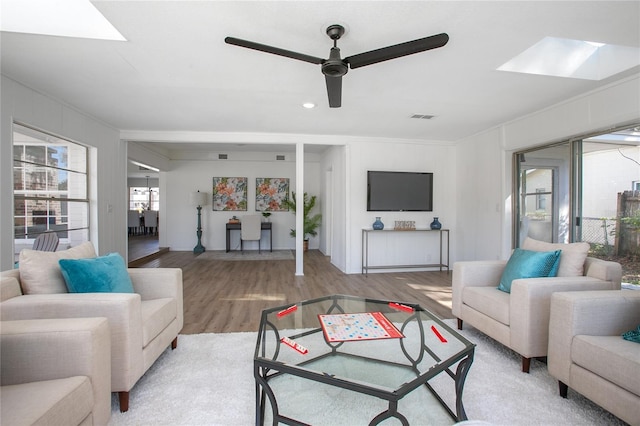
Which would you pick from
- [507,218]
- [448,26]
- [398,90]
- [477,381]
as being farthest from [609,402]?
[507,218]

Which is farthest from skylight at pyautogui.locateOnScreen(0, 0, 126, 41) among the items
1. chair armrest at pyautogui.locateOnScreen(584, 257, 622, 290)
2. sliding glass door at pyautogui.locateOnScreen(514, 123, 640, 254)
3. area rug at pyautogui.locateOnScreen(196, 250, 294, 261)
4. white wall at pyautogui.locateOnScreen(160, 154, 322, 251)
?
white wall at pyautogui.locateOnScreen(160, 154, 322, 251)

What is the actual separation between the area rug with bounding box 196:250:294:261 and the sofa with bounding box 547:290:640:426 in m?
5.06

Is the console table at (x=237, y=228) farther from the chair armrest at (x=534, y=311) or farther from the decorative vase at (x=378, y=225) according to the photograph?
the chair armrest at (x=534, y=311)

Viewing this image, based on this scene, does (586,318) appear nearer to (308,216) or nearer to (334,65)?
(334,65)

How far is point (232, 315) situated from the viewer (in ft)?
9.75

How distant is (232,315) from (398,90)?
2788 mm

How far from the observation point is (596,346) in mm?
1483

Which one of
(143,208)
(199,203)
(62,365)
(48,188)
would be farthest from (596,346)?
(143,208)

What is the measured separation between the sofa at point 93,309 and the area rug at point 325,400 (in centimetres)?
18

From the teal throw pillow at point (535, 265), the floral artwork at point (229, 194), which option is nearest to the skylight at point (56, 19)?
the teal throw pillow at point (535, 265)

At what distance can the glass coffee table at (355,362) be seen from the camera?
1.41 metres

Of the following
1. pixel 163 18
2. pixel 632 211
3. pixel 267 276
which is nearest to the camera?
pixel 163 18

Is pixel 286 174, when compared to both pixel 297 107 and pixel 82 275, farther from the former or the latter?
pixel 82 275

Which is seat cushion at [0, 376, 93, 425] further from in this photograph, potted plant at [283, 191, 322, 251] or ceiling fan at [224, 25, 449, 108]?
potted plant at [283, 191, 322, 251]
